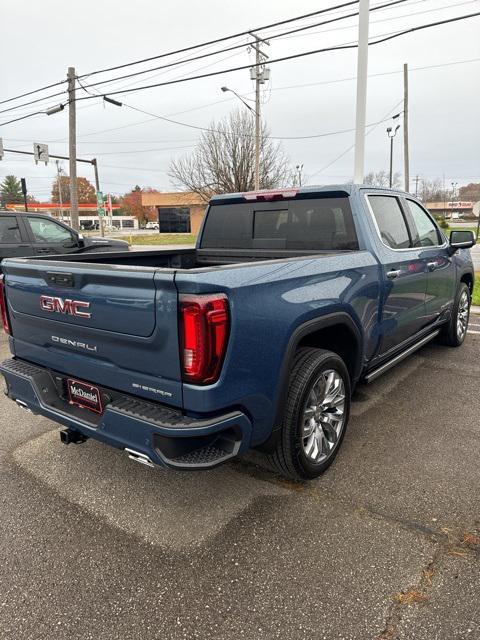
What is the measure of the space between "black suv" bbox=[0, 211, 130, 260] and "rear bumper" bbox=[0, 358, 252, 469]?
680 cm

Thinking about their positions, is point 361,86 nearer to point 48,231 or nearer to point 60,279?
point 48,231

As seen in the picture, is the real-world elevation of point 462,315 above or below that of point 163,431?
below

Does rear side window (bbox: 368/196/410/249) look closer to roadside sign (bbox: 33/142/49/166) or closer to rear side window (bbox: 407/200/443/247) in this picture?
rear side window (bbox: 407/200/443/247)

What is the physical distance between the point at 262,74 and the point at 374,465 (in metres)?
21.9

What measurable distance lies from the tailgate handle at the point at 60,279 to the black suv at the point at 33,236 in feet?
20.9

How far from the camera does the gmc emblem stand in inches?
95.1

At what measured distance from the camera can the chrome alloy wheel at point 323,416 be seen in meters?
2.84

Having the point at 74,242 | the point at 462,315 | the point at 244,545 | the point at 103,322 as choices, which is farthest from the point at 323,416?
the point at 74,242

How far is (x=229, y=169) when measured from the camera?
29328 mm

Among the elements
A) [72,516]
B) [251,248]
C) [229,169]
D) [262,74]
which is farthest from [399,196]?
[229,169]

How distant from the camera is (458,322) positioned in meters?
5.81

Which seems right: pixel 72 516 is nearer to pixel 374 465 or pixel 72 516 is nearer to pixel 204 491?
pixel 204 491

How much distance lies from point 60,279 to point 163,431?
1.08 metres

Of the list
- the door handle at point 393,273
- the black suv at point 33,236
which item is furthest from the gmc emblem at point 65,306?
the black suv at point 33,236
